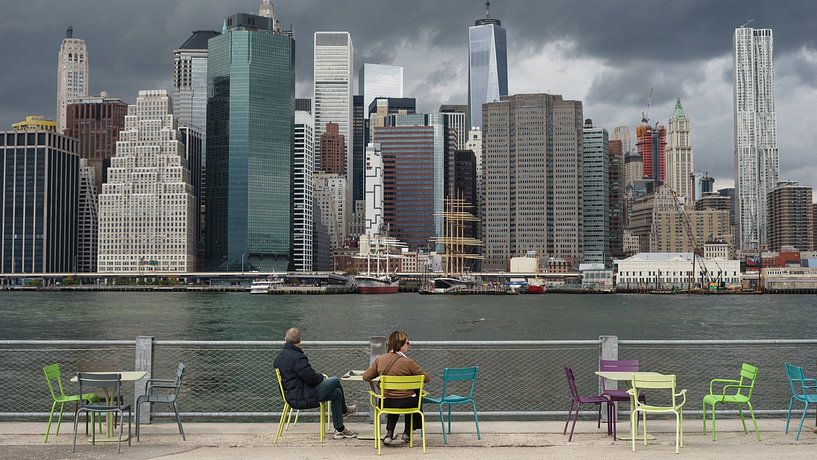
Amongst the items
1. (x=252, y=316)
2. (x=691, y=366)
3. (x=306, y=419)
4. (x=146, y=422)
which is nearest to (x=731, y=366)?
(x=691, y=366)

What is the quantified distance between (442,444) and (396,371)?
50.5 inches

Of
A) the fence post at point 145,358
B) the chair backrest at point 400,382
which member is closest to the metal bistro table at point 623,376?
the chair backrest at point 400,382

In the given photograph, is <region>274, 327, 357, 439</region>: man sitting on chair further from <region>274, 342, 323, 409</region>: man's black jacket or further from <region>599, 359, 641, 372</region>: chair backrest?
<region>599, 359, 641, 372</region>: chair backrest

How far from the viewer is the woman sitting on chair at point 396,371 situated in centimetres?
1141

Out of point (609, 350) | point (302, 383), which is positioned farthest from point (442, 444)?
point (609, 350)

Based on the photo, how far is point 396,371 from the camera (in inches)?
453

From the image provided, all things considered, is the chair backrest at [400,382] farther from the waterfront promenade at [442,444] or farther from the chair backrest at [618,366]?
the chair backrest at [618,366]

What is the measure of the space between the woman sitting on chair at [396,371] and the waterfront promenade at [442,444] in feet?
1.08

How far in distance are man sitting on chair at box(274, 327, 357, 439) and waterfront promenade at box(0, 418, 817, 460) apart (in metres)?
0.53

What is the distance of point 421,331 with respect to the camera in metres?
65.3

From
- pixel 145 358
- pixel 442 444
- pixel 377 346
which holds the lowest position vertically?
pixel 442 444

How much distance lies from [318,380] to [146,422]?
3.12 m

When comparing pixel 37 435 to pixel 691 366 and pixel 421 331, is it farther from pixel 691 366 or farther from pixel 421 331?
pixel 421 331

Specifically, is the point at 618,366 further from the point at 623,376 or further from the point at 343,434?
the point at 343,434
